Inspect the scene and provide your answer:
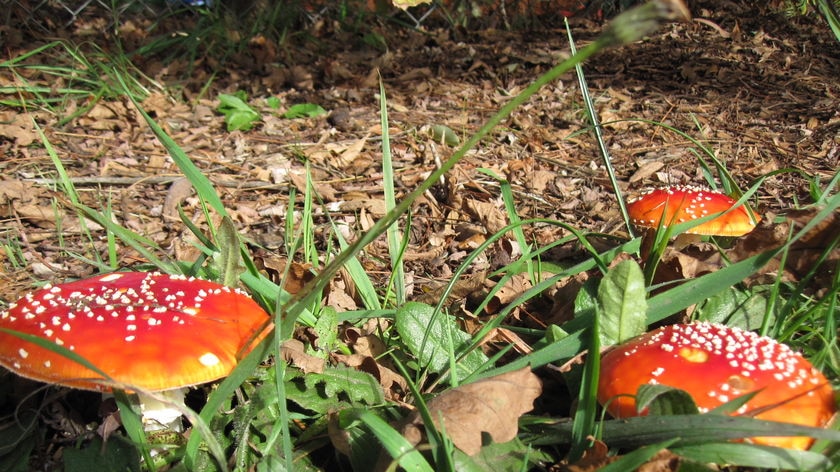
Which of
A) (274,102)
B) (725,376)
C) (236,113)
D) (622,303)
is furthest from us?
(274,102)

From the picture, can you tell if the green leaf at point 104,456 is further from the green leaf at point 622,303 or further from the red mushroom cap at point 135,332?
the green leaf at point 622,303

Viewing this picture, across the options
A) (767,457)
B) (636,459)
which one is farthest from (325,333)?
(767,457)

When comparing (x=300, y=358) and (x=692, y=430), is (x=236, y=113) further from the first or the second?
(x=692, y=430)

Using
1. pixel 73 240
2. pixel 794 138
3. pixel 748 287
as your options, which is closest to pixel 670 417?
pixel 748 287

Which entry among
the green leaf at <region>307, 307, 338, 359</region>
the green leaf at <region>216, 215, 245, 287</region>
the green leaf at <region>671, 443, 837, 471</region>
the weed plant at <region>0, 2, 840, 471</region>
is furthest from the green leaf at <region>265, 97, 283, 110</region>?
the green leaf at <region>671, 443, 837, 471</region>

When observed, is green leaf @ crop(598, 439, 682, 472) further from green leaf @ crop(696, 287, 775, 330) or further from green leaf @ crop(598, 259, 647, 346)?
green leaf @ crop(696, 287, 775, 330)

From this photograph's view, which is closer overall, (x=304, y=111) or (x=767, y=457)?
(x=767, y=457)
